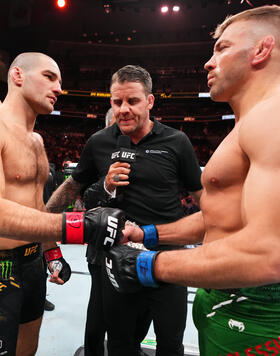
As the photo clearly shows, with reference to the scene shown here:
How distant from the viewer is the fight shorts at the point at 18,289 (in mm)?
1396

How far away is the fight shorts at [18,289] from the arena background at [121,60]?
491 inches

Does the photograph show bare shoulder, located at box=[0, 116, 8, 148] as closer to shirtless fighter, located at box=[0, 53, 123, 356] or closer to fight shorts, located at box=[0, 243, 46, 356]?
shirtless fighter, located at box=[0, 53, 123, 356]

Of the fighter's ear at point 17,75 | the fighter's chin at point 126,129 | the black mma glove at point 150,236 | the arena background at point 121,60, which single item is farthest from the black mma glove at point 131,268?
the arena background at point 121,60

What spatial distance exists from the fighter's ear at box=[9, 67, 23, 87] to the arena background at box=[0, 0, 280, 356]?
11675 millimetres

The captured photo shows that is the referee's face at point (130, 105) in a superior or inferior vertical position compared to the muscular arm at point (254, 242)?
superior

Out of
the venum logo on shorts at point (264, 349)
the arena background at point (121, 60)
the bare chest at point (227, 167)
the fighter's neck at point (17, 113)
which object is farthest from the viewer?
the arena background at point (121, 60)

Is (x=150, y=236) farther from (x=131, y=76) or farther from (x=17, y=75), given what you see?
(x=17, y=75)

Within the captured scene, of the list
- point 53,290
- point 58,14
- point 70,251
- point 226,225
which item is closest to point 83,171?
point 226,225

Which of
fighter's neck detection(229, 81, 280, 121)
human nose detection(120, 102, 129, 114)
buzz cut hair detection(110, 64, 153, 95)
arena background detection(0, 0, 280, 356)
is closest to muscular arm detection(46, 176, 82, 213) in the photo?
human nose detection(120, 102, 129, 114)

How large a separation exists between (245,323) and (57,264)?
1.26m

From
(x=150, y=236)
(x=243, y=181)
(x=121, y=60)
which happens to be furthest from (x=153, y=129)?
(x=121, y=60)

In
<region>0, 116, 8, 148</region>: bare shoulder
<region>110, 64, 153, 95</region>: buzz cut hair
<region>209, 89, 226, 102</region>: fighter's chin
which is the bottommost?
<region>0, 116, 8, 148</region>: bare shoulder

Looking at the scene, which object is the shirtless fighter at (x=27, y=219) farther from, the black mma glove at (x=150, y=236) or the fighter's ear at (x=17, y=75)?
the black mma glove at (x=150, y=236)

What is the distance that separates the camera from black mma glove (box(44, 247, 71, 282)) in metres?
1.79
